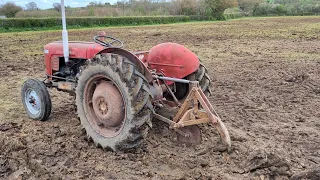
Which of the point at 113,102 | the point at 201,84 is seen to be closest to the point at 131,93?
the point at 113,102

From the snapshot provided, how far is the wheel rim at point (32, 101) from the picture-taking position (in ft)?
17.2

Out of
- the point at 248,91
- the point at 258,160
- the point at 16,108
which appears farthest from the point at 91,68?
the point at 248,91

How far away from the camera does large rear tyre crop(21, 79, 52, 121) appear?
16.5ft

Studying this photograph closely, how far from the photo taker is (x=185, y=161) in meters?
3.78

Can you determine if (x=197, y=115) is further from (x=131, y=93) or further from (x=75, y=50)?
(x=75, y=50)

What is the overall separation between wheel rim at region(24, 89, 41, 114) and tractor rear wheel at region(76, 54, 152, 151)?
1262 millimetres

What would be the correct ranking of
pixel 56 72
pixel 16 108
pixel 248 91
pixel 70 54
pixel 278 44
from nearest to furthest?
pixel 70 54, pixel 56 72, pixel 16 108, pixel 248 91, pixel 278 44

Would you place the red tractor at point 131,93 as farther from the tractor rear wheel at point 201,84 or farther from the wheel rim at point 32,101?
the wheel rim at point 32,101

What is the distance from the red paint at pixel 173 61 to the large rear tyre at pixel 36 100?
5.37 feet

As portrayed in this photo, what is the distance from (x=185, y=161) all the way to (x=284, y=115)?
7.58 ft

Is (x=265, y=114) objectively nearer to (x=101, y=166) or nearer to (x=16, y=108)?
(x=101, y=166)

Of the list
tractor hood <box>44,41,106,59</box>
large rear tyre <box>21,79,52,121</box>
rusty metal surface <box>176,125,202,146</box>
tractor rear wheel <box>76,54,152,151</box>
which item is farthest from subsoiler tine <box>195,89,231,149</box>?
large rear tyre <box>21,79,52,121</box>

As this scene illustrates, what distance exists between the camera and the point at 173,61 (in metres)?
4.44

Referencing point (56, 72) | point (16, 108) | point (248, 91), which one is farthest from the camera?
point (248, 91)
